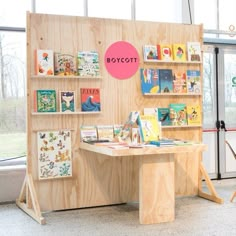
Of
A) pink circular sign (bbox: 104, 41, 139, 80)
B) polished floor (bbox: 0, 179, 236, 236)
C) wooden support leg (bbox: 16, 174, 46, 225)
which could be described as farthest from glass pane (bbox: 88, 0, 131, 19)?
polished floor (bbox: 0, 179, 236, 236)

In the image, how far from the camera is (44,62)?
14.2 ft

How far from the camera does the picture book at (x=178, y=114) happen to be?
4.88 metres

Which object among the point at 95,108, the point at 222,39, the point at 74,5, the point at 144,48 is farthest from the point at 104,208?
the point at 222,39

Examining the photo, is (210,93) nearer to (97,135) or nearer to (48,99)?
(97,135)

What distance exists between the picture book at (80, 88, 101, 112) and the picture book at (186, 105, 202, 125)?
1.22 m

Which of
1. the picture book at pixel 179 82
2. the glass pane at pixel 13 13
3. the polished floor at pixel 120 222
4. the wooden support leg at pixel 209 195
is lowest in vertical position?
the polished floor at pixel 120 222

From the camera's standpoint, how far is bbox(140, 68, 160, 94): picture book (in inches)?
187

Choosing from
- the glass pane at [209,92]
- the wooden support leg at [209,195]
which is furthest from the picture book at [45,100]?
the glass pane at [209,92]

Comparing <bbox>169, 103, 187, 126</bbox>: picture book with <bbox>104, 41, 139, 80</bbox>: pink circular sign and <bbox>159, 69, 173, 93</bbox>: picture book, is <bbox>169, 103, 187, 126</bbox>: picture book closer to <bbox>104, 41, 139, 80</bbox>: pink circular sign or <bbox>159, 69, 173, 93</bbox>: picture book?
<bbox>159, 69, 173, 93</bbox>: picture book

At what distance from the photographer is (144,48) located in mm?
4754

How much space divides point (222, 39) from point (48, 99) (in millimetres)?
3290

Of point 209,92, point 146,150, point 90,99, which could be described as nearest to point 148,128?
point 146,150

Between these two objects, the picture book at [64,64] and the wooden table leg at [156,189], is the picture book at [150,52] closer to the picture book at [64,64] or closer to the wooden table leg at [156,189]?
the picture book at [64,64]

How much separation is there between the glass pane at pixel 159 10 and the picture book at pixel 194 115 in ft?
6.01
